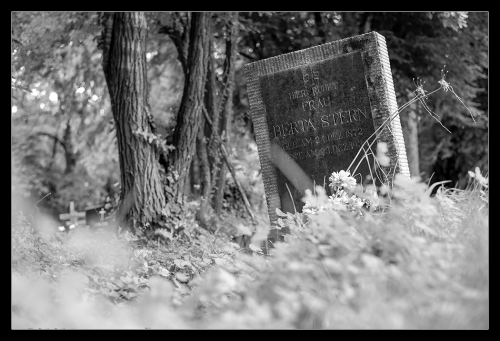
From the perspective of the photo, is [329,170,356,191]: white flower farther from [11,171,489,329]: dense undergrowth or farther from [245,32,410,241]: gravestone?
[245,32,410,241]: gravestone

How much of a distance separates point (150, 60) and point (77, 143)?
7435 millimetres

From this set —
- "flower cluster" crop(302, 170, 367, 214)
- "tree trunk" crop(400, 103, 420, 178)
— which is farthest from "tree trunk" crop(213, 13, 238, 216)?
"flower cluster" crop(302, 170, 367, 214)

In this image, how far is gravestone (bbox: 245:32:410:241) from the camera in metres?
6.59

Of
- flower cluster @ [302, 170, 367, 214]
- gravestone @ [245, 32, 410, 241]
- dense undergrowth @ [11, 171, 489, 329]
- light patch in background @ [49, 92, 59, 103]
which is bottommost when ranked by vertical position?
dense undergrowth @ [11, 171, 489, 329]

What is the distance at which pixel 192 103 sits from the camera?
8.87 metres

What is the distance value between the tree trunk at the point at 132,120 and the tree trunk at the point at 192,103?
1.85 feet

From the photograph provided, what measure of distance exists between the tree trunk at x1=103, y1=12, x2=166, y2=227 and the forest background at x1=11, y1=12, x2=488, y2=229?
1cm

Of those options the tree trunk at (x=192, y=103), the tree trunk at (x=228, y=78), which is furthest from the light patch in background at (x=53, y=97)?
the tree trunk at (x=192, y=103)

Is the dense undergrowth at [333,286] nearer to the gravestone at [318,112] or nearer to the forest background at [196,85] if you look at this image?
the gravestone at [318,112]

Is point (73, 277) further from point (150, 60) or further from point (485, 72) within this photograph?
point (485, 72)

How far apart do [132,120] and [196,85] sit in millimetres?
1433

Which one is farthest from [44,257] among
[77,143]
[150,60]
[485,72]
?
[77,143]


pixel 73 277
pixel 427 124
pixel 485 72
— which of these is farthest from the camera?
pixel 427 124
